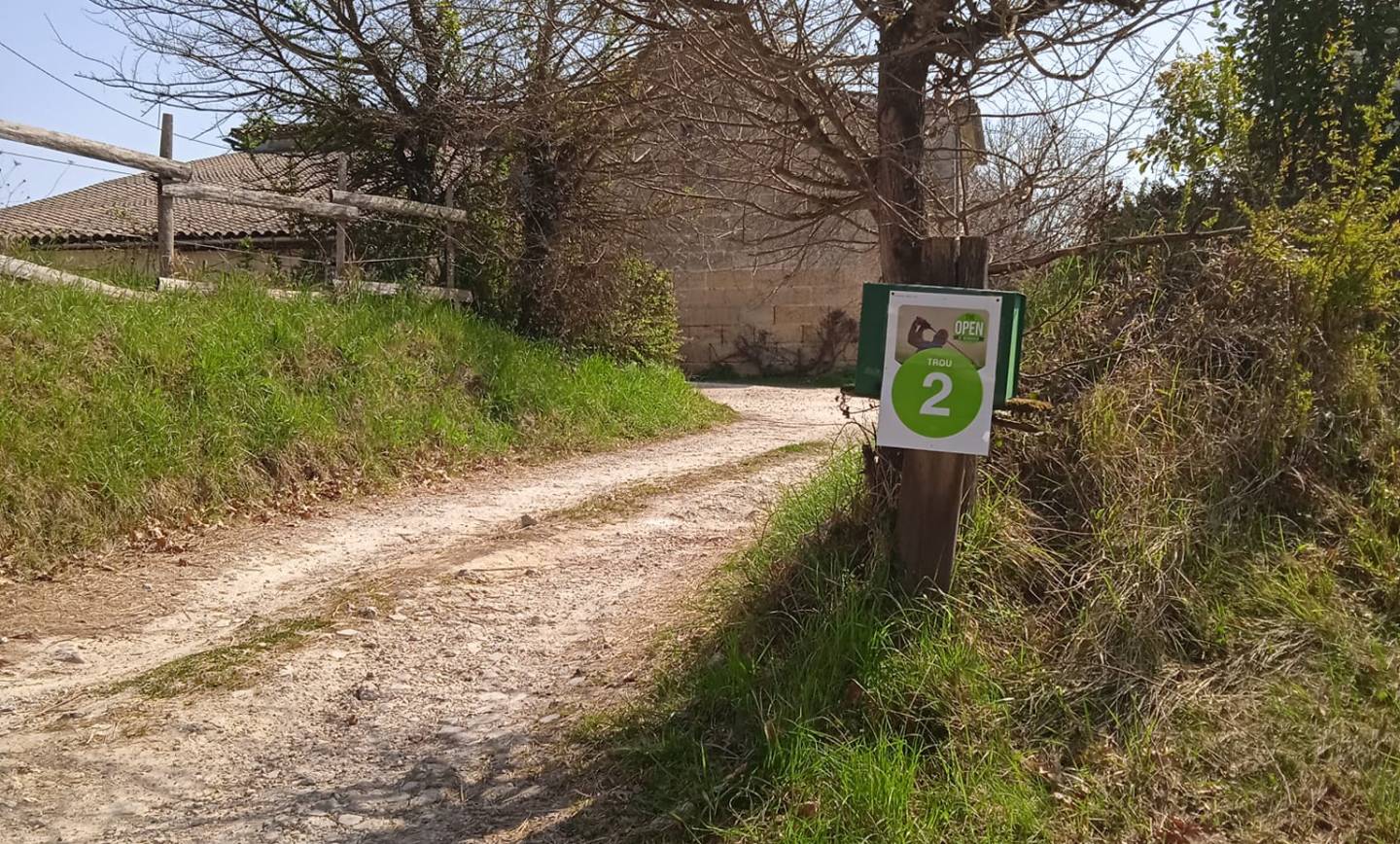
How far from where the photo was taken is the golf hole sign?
3.37m

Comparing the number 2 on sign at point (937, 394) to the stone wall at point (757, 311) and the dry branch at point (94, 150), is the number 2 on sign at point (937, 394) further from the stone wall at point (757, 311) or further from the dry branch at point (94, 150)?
the stone wall at point (757, 311)

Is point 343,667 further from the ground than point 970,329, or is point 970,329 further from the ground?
point 970,329

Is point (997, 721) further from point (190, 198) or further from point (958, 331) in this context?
point (190, 198)

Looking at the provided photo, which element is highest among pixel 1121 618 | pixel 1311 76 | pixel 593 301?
pixel 1311 76

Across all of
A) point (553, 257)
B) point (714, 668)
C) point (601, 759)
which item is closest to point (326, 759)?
point (601, 759)

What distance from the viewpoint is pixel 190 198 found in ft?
29.3

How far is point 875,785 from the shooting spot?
9.80 ft

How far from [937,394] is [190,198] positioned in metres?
7.77

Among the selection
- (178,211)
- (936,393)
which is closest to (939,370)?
(936,393)

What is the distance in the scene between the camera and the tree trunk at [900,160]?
4117mm

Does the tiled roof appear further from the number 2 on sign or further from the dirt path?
the number 2 on sign

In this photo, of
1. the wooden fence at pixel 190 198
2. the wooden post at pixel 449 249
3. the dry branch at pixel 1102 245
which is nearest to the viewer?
the dry branch at pixel 1102 245

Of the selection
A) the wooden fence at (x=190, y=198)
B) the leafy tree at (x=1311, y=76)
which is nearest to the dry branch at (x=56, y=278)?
the wooden fence at (x=190, y=198)

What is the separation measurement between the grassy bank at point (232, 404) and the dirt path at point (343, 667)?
50cm
